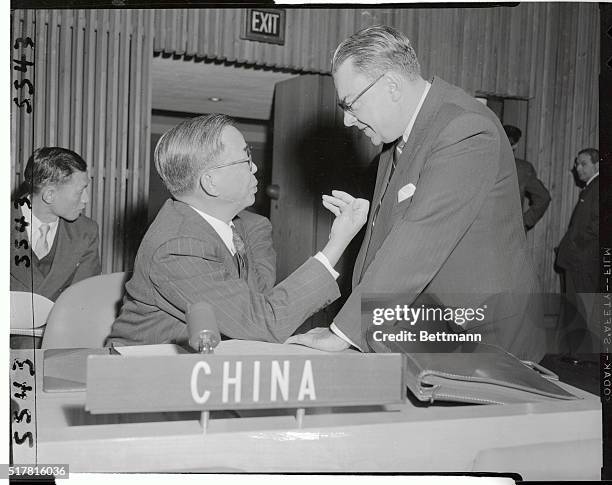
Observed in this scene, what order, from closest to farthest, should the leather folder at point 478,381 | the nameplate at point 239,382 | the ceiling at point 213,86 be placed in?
the nameplate at point 239,382 < the leather folder at point 478,381 < the ceiling at point 213,86

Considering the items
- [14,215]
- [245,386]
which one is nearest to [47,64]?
[14,215]

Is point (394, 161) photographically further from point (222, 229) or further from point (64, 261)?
point (64, 261)

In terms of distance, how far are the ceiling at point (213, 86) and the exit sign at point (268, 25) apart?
241 millimetres

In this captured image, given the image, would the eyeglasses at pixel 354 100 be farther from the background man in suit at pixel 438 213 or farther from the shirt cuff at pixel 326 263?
the shirt cuff at pixel 326 263

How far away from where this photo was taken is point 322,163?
47.9 inches

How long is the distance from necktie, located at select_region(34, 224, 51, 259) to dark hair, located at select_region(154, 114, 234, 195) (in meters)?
0.19

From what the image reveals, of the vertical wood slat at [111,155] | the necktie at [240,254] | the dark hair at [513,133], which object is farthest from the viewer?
the vertical wood slat at [111,155]

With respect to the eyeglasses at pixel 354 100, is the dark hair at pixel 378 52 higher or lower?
higher

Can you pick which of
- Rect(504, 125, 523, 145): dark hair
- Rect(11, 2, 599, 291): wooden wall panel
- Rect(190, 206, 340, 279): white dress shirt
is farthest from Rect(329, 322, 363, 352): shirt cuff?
Rect(504, 125, 523, 145): dark hair

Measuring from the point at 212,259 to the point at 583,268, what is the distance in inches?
21.5

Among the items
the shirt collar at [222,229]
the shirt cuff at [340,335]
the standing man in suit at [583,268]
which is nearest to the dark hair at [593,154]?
the standing man in suit at [583,268]

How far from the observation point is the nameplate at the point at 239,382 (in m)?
0.60

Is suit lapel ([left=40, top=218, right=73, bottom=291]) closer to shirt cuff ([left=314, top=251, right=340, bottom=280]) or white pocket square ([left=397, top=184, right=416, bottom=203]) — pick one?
shirt cuff ([left=314, top=251, right=340, bottom=280])

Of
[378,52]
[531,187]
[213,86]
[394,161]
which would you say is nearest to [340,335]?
[394,161]
